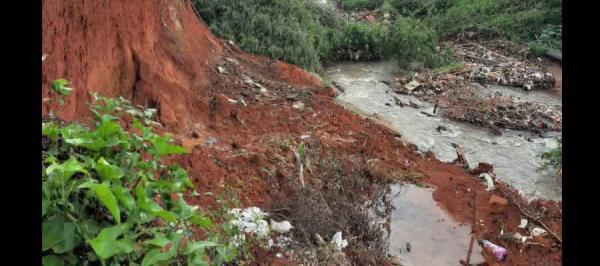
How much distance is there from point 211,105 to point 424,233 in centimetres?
342

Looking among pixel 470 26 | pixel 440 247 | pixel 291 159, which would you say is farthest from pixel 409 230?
pixel 470 26

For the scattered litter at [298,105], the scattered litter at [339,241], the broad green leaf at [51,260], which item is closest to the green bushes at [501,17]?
the scattered litter at [298,105]

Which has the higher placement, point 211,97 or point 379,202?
point 211,97

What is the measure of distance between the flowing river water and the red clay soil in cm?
35

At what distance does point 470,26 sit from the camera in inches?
669

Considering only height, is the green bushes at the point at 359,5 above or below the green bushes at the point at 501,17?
below

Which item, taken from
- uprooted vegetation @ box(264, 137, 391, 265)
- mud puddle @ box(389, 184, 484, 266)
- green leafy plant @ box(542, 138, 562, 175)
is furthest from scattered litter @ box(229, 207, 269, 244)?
green leafy plant @ box(542, 138, 562, 175)

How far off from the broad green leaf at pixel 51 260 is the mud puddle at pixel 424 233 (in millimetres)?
3892

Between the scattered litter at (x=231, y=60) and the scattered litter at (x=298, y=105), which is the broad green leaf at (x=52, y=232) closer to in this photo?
the scattered litter at (x=298, y=105)

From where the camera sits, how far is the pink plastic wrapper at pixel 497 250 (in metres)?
5.11

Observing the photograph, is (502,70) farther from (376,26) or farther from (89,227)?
(89,227)
